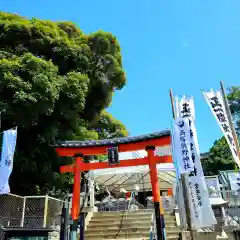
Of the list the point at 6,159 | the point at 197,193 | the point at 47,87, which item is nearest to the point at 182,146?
the point at 197,193

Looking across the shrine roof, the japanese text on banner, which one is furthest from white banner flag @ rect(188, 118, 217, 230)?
the shrine roof

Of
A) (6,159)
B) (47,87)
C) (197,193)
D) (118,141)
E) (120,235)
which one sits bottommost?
(120,235)

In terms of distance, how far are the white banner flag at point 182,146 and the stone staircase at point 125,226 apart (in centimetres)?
428

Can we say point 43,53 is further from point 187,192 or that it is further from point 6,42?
point 187,192

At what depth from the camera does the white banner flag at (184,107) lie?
9.73 meters

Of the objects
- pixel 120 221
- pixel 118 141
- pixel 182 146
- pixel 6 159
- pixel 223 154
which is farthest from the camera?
pixel 223 154

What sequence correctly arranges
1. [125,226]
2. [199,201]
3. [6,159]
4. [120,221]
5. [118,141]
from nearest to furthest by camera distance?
[199,201]
[6,159]
[118,141]
[125,226]
[120,221]

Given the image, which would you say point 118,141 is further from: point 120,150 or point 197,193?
point 197,193

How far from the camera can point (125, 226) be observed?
1264 centimetres

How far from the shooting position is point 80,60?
16.5 m

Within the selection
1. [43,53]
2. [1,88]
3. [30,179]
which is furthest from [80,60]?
[30,179]

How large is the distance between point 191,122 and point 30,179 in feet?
30.6

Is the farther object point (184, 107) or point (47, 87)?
point (47, 87)

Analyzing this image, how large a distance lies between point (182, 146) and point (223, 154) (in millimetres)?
26137
